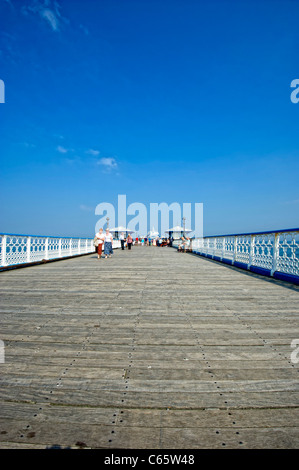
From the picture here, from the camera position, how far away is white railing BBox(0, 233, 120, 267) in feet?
25.3

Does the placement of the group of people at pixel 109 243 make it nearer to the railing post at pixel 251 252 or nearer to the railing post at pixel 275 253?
the railing post at pixel 251 252

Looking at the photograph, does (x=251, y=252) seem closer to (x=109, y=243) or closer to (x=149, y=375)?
(x=149, y=375)

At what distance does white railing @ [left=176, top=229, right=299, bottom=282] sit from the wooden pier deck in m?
2.21

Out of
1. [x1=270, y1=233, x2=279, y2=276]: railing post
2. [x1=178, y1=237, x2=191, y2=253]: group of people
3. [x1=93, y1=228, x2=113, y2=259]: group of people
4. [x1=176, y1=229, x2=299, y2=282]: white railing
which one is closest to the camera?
[x1=176, y1=229, x2=299, y2=282]: white railing

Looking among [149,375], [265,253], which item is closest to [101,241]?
[265,253]

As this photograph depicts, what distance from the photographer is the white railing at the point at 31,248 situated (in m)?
7.70

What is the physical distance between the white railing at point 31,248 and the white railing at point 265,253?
7591 millimetres

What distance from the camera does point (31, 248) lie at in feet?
30.6

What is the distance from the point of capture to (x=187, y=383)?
1.87 meters

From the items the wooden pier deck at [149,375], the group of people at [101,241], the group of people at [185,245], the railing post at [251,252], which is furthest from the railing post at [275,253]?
the group of people at [185,245]

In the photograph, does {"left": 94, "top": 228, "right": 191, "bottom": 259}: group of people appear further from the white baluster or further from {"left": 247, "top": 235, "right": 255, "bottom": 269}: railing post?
the white baluster

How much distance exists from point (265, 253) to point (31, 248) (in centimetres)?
820

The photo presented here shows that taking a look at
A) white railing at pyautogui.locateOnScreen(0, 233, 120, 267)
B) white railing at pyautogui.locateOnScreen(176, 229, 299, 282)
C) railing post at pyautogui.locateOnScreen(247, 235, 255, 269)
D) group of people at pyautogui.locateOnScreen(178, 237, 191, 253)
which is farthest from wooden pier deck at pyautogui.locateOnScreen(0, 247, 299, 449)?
group of people at pyautogui.locateOnScreen(178, 237, 191, 253)

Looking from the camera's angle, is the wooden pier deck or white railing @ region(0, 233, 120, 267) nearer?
the wooden pier deck
